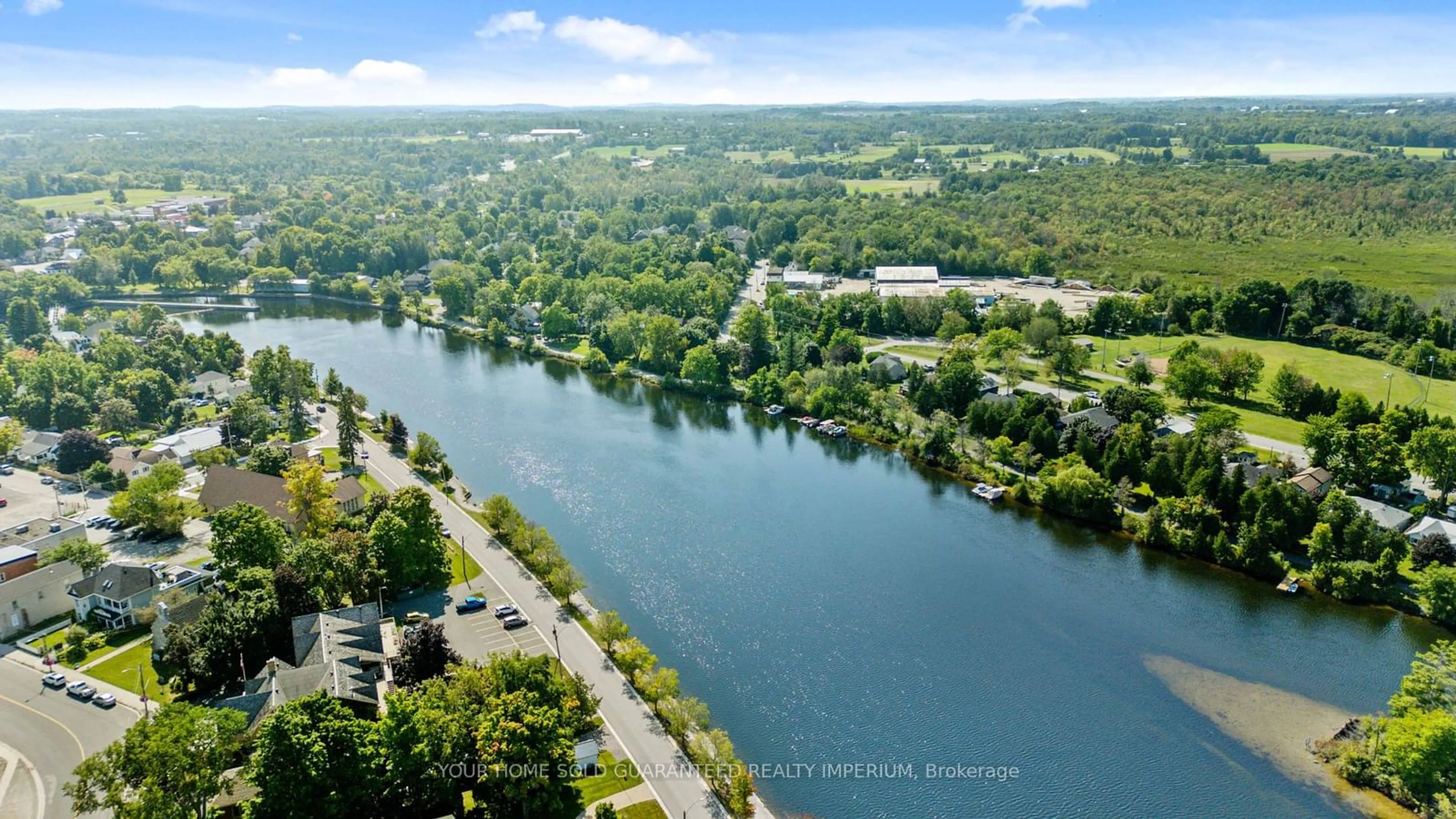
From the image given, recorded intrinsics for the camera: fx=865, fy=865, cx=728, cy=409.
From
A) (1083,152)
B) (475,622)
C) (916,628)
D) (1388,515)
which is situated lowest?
(916,628)

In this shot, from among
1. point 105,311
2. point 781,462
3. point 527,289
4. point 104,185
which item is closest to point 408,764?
point 781,462

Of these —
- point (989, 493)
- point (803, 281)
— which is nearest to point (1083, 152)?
point (803, 281)

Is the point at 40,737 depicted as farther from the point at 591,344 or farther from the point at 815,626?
the point at 591,344

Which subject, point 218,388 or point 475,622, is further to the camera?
point 218,388

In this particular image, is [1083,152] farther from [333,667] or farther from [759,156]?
[333,667]

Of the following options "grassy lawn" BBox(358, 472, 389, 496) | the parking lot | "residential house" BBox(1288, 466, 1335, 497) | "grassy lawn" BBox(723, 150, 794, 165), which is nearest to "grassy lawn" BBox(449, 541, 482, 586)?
the parking lot

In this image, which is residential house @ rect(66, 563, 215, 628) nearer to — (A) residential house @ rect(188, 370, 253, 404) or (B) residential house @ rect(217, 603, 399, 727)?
(B) residential house @ rect(217, 603, 399, 727)
